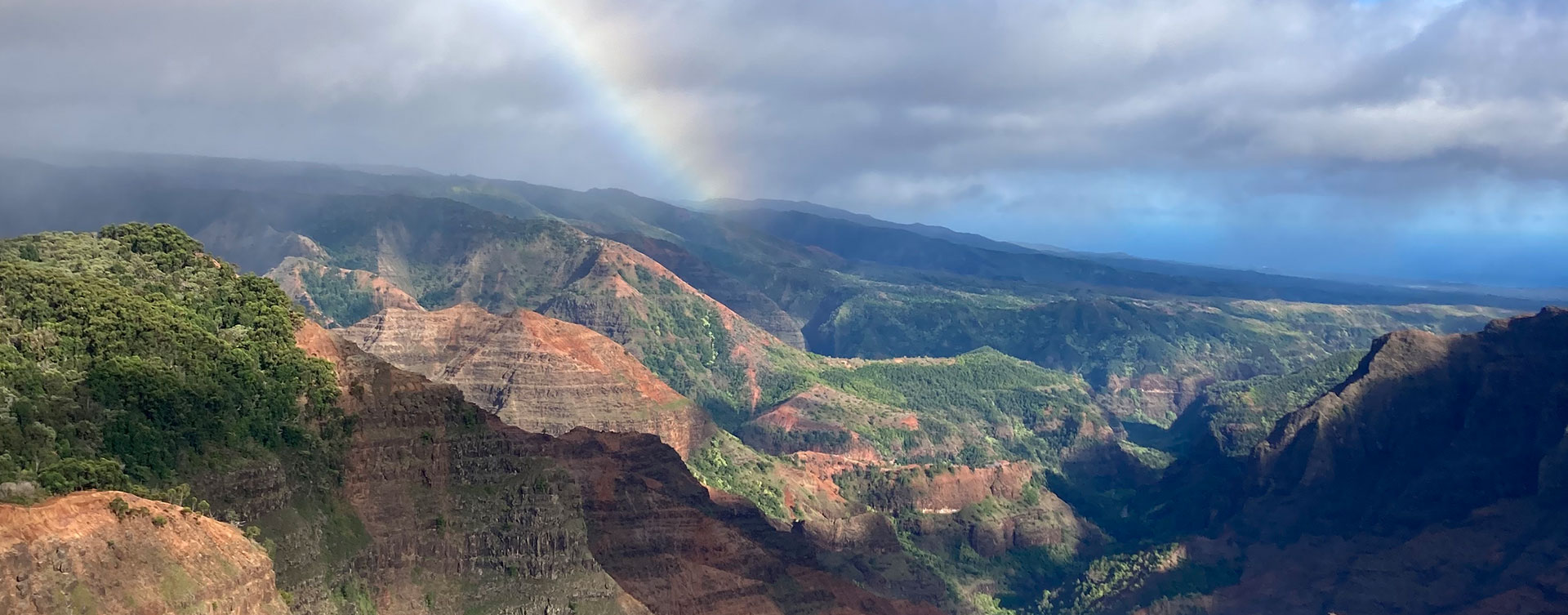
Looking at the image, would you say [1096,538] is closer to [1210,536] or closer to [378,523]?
[1210,536]

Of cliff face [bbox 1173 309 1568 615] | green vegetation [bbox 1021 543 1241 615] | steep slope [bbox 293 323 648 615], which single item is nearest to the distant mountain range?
steep slope [bbox 293 323 648 615]

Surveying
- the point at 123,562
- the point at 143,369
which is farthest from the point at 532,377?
the point at 123,562

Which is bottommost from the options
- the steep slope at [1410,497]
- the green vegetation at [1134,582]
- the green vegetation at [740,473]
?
the green vegetation at [1134,582]

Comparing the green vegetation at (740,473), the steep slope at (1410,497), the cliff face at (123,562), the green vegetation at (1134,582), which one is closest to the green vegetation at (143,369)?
the cliff face at (123,562)

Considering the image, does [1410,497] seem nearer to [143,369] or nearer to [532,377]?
[532,377]

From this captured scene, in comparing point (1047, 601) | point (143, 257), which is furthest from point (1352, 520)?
point (143, 257)

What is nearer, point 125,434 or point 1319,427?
Result: point 125,434

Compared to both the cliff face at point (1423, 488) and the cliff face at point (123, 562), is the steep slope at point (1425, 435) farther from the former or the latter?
the cliff face at point (123, 562)

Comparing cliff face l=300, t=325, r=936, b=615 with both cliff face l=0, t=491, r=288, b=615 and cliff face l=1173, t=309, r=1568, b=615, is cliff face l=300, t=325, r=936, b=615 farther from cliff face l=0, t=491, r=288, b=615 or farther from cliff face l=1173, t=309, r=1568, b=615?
cliff face l=1173, t=309, r=1568, b=615

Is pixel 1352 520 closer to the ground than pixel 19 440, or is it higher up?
closer to the ground
